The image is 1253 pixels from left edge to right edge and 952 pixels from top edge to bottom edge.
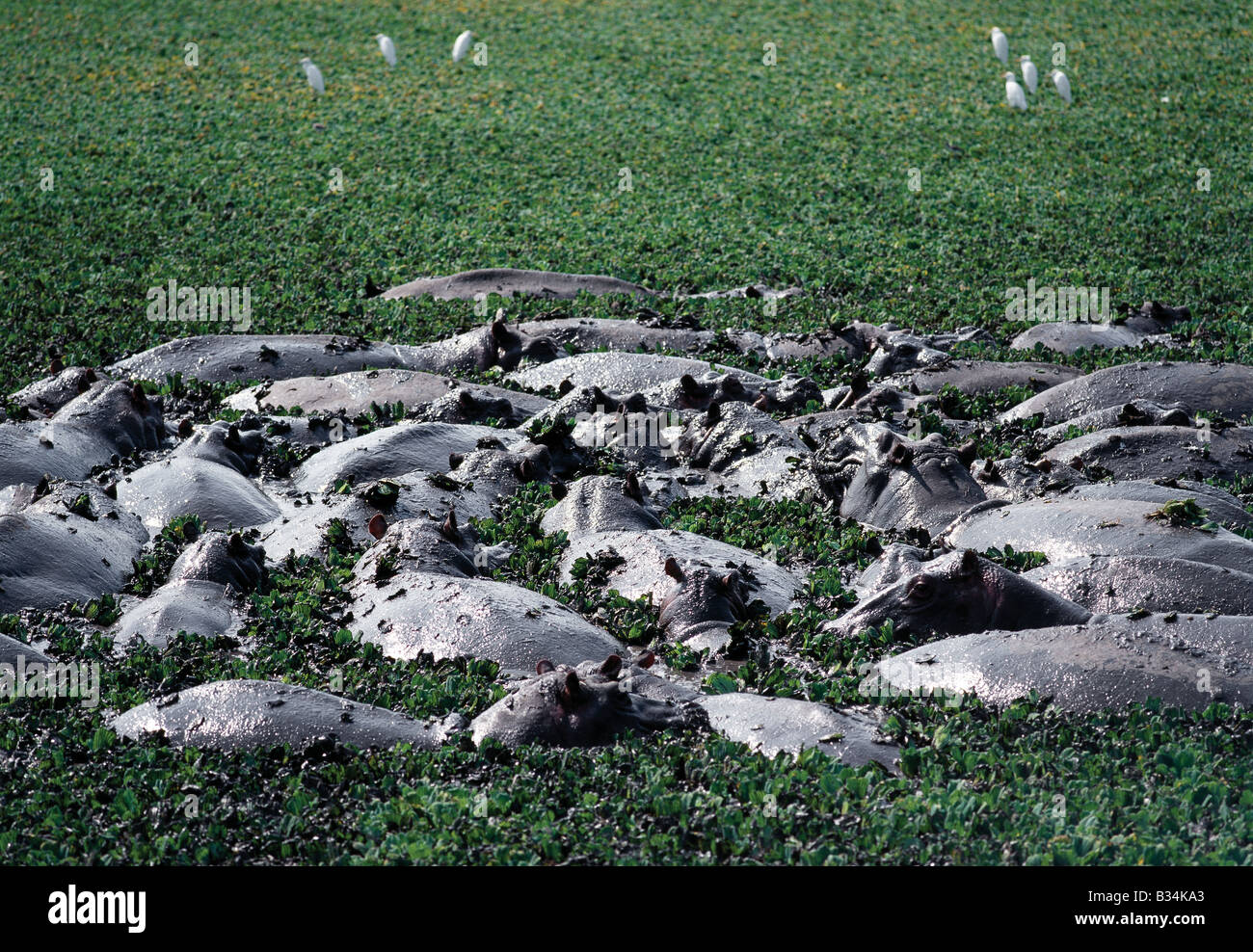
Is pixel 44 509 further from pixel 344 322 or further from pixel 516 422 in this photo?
pixel 344 322

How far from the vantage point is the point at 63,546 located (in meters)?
10.1

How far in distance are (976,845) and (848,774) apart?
851 mm

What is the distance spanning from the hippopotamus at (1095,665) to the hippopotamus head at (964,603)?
29cm

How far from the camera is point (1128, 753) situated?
7.34m

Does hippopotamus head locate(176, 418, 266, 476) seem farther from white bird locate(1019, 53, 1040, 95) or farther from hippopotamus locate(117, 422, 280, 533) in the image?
white bird locate(1019, 53, 1040, 95)

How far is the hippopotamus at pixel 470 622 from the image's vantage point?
866cm

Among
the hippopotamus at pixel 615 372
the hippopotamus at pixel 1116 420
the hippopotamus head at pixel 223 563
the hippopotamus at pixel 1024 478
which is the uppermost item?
the hippopotamus at pixel 615 372

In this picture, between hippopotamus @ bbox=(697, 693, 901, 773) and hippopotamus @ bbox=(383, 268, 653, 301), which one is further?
hippopotamus @ bbox=(383, 268, 653, 301)

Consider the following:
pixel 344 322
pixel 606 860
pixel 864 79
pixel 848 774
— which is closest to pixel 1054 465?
pixel 848 774

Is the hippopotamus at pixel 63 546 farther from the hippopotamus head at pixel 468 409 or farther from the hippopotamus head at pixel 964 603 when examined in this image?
the hippopotamus head at pixel 964 603

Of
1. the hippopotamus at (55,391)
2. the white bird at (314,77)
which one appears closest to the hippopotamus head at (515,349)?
the hippopotamus at (55,391)

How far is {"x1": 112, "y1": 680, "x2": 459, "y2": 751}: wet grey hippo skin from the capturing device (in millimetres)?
7531

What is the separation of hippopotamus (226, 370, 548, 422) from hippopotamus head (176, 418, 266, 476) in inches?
47.5

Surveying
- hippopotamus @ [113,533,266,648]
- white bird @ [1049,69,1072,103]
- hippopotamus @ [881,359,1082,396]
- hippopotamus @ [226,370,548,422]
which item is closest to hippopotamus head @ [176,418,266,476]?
hippopotamus @ [226,370,548,422]
